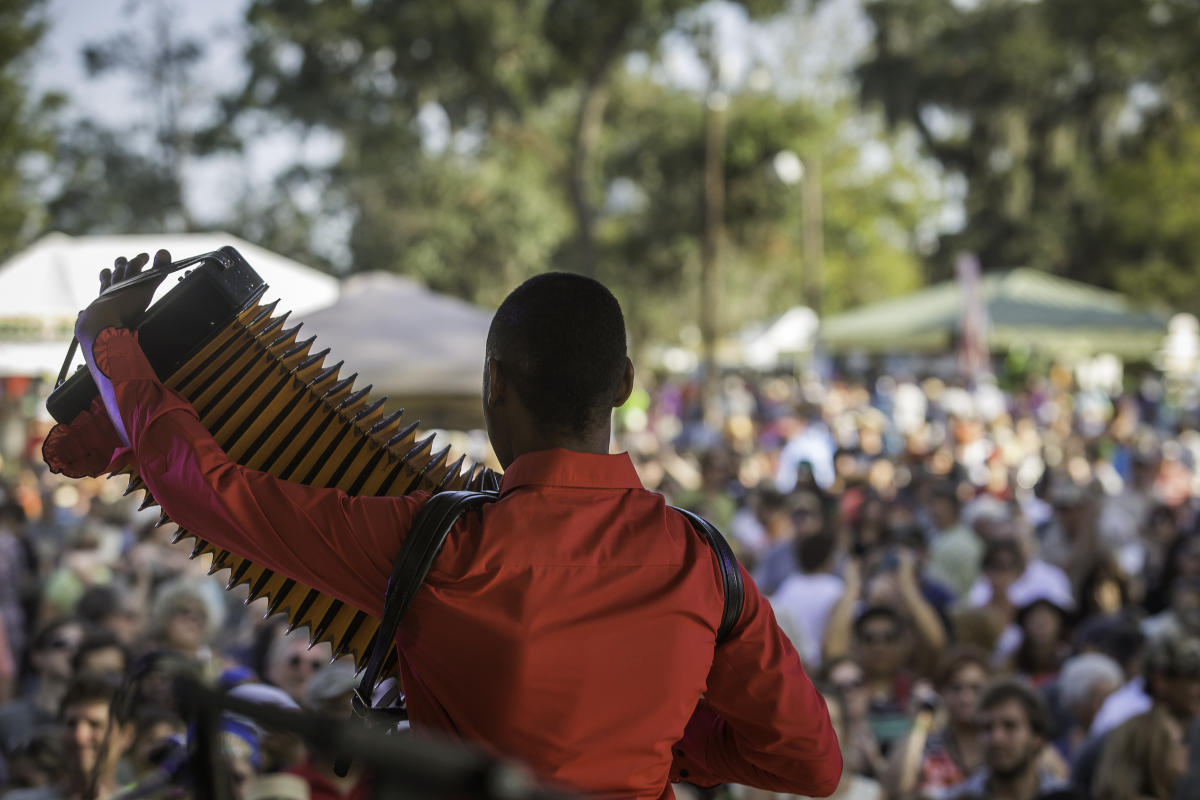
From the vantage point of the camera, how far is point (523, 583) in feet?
6.21

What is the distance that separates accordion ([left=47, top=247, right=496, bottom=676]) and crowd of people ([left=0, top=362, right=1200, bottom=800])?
196 millimetres

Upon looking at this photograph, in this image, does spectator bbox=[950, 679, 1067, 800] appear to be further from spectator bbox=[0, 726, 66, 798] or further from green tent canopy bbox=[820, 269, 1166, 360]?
green tent canopy bbox=[820, 269, 1166, 360]

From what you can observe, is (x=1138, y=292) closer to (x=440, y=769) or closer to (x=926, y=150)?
(x=926, y=150)

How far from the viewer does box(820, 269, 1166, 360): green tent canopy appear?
32.6m

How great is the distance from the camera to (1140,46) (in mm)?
33844

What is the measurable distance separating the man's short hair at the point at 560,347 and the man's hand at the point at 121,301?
0.50m

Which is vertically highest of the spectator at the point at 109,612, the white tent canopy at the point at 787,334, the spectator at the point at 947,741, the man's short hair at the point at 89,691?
the white tent canopy at the point at 787,334

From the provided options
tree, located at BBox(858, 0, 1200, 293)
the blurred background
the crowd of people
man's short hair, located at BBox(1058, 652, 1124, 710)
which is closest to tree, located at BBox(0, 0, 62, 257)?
the blurred background

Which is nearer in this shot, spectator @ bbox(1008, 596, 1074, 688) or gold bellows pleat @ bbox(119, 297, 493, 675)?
gold bellows pleat @ bbox(119, 297, 493, 675)

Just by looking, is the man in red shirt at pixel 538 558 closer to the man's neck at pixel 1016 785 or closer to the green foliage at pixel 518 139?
the man's neck at pixel 1016 785

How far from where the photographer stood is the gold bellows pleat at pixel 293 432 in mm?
2088

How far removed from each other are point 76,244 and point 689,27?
20.1 m

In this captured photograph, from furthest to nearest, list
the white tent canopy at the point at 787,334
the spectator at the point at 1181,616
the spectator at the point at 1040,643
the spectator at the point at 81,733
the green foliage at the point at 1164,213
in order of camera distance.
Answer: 1. the green foliage at the point at 1164,213
2. the white tent canopy at the point at 787,334
3. the spectator at the point at 1040,643
4. the spectator at the point at 1181,616
5. the spectator at the point at 81,733

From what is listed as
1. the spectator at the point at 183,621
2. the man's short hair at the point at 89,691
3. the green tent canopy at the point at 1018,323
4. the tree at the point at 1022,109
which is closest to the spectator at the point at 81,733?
the man's short hair at the point at 89,691
